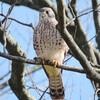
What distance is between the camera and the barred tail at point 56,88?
396cm

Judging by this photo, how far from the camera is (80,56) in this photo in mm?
2814

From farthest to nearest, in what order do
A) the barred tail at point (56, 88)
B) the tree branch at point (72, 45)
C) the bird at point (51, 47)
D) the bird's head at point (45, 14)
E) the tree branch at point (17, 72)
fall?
1. the bird's head at point (45, 14)
2. the barred tail at point (56, 88)
3. the bird at point (51, 47)
4. the tree branch at point (17, 72)
5. the tree branch at point (72, 45)

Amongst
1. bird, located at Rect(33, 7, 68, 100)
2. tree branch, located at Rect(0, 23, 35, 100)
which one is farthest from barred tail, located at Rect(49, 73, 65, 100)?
tree branch, located at Rect(0, 23, 35, 100)

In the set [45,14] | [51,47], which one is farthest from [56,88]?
[45,14]

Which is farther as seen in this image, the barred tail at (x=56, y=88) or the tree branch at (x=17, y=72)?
the barred tail at (x=56, y=88)

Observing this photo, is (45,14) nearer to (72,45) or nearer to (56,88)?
(56,88)

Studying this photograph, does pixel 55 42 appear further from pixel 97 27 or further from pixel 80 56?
pixel 97 27

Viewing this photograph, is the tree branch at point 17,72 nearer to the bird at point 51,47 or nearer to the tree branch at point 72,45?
the bird at point 51,47

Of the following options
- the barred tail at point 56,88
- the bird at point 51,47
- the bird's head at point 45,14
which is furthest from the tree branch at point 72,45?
the bird's head at point 45,14

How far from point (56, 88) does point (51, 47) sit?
0.68 meters

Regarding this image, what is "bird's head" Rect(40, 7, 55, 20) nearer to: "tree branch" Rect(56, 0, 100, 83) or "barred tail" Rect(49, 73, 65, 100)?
"barred tail" Rect(49, 73, 65, 100)

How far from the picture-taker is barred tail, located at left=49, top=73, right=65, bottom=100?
3.96 meters

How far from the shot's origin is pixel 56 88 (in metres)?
4.05

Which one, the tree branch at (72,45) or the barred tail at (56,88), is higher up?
the tree branch at (72,45)
